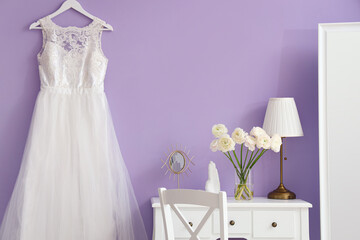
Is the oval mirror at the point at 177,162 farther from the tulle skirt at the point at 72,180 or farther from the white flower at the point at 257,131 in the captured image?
the white flower at the point at 257,131

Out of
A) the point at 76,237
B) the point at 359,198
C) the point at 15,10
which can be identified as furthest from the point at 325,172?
the point at 15,10

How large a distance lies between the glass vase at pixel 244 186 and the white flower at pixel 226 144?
0.22 m

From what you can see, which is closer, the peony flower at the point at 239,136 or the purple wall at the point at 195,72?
the peony flower at the point at 239,136

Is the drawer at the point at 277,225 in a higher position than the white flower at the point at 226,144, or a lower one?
lower

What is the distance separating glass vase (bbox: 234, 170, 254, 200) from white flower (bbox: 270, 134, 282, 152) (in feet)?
0.75

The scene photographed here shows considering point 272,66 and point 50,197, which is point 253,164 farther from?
point 50,197

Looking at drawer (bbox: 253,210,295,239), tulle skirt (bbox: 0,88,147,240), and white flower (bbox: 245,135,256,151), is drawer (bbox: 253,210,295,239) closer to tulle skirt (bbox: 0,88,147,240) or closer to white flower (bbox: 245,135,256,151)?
white flower (bbox: 245,135,256,151)

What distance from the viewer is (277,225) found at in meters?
2.94

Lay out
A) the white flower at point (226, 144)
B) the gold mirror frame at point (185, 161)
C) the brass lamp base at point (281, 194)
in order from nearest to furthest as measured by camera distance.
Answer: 1. the white flower at point (226, 144)
2. the brass lamp base at point (281, 194)
3. the gold mirror frame at point (185, 161)

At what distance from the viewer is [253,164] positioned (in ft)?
10.3

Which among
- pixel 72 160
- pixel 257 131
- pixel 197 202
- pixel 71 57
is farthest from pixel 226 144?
pixel 71 57

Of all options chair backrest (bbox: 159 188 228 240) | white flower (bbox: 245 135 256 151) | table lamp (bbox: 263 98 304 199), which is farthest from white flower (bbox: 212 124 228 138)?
chair backrest (bbox: 159 188 228 240)

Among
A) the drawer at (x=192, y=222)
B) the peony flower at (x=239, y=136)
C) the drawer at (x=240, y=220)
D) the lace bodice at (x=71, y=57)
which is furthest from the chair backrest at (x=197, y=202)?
the lace bodice at (x=71, y=57)

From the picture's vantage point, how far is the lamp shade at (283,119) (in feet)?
10.2
